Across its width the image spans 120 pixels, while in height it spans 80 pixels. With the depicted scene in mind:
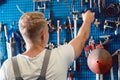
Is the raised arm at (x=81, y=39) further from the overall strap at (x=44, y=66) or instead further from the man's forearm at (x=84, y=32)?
the overall strap at (x=44, y=66)

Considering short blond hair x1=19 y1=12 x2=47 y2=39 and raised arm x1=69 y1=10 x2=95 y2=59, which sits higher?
short blond hair x1=19 y1=12 x2=47 y2=39

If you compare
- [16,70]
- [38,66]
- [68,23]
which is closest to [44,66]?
[38,66]

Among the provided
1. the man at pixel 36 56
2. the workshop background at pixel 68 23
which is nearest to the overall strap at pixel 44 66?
the man at pixel 36 56

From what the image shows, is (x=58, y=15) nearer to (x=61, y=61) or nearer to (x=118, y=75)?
(x=118, y=75)

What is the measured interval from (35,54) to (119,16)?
1.88 meters

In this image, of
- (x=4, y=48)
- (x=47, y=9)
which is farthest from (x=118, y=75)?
(x=4, y=48)

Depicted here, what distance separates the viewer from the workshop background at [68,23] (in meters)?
3.15

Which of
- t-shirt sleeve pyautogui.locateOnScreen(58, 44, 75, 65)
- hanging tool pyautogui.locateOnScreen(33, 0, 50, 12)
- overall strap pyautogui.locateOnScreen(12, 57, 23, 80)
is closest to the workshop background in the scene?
hanging tool pyautogui.locateOnScreen(33, 0, 50, 12)

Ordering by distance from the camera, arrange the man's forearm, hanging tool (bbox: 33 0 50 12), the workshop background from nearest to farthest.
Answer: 1. the man's forearm
2. the workshop background
3. hanging tool (bbox: 33 0 50 12)

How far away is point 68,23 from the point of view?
3299 mm

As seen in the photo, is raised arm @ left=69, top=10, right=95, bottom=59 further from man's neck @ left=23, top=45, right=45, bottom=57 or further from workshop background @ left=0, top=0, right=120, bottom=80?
workshop background @ left=0, top=0, right=120, bottom=80

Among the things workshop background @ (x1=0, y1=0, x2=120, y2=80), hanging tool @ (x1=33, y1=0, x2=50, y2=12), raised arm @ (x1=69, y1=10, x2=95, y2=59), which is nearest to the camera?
raised arm @ (x1=69, y1=10, x2=95, y2=59)

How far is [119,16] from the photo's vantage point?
313cm

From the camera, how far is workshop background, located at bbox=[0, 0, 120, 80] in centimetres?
315
